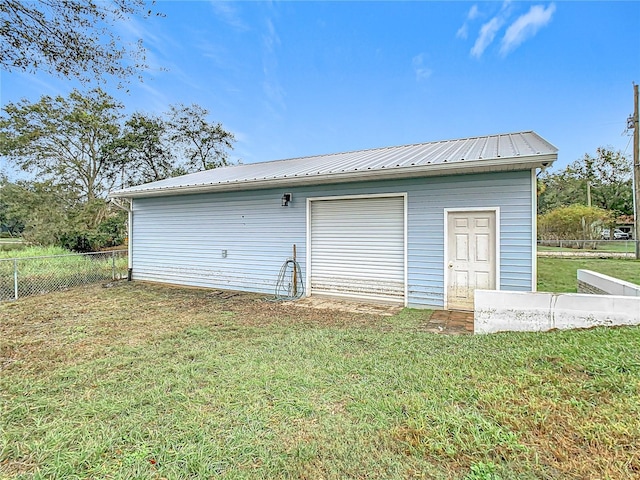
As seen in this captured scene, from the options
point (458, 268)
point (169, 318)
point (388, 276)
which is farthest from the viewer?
point (388, 276)

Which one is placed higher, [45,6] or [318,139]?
[318,139]

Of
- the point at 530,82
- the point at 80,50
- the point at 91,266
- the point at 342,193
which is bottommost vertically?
the point at 91,266

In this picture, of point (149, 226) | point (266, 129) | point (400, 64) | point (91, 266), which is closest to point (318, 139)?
point (266, 129)

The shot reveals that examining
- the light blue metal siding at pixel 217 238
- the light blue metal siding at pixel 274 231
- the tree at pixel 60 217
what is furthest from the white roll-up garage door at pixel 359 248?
the tree at pixel 60 217

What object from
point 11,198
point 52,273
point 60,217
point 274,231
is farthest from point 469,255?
point 11,198

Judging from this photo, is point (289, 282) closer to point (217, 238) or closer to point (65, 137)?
point (217, 238)

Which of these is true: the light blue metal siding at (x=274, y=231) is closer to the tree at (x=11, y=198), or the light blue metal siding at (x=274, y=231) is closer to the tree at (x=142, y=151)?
the tree at (x=11, y=198)

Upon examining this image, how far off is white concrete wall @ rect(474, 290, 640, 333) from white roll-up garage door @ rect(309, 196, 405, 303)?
6.50ft

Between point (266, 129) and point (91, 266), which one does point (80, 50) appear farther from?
A: point (266, 129)

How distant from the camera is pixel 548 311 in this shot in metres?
3.84

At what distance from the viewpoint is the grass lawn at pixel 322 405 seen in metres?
1.78

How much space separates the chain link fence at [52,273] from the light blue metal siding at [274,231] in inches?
32.9

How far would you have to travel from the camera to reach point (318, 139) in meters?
16.6

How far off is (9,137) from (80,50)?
46.0 feet
